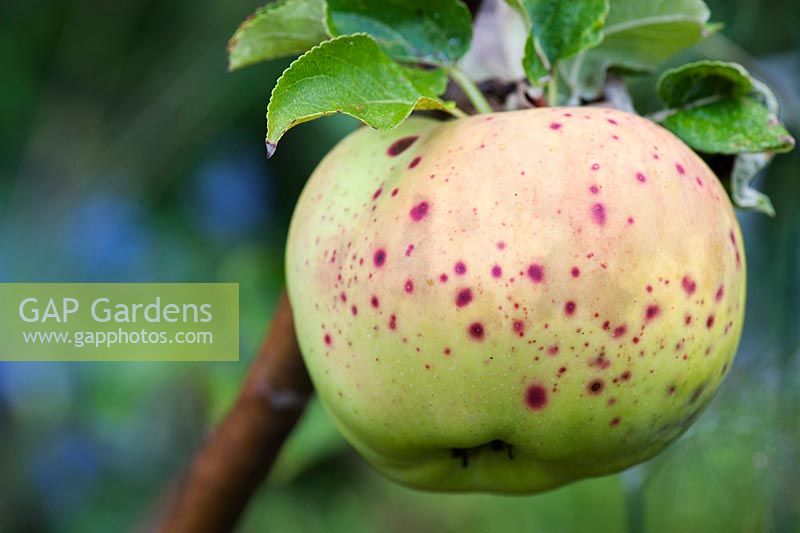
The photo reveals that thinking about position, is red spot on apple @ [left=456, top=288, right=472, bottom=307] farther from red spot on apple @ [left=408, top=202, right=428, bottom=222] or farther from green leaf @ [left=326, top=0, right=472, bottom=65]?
green leaf @ [left=326, top=0, right=472, bottom=65]

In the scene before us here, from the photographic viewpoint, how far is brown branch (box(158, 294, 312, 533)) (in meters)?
0.67

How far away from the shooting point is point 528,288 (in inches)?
16.8

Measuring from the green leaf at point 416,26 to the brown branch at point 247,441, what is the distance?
0.63ft

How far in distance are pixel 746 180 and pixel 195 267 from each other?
44.9 inches

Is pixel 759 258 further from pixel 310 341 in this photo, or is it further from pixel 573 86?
pixel 310 341

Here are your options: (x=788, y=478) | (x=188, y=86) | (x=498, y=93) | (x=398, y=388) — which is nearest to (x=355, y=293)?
(x=398, y=388)

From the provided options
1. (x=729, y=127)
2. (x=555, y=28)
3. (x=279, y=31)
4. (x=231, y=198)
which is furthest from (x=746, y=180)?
(x=231, y=198)

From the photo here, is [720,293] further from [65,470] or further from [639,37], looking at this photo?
[65,470]

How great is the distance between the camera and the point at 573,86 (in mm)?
562

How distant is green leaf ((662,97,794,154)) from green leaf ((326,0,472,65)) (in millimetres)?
126

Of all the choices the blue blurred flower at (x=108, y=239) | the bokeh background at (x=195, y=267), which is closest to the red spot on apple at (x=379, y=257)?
the bokeh background at (x=195, y=267)

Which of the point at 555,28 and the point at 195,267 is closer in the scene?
the point at 555,28

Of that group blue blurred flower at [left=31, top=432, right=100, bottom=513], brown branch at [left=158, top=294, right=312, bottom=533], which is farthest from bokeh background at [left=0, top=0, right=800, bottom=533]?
brown branch at [left=158, top=294, right=312, bottom=533]

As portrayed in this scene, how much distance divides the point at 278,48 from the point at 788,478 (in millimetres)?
755
